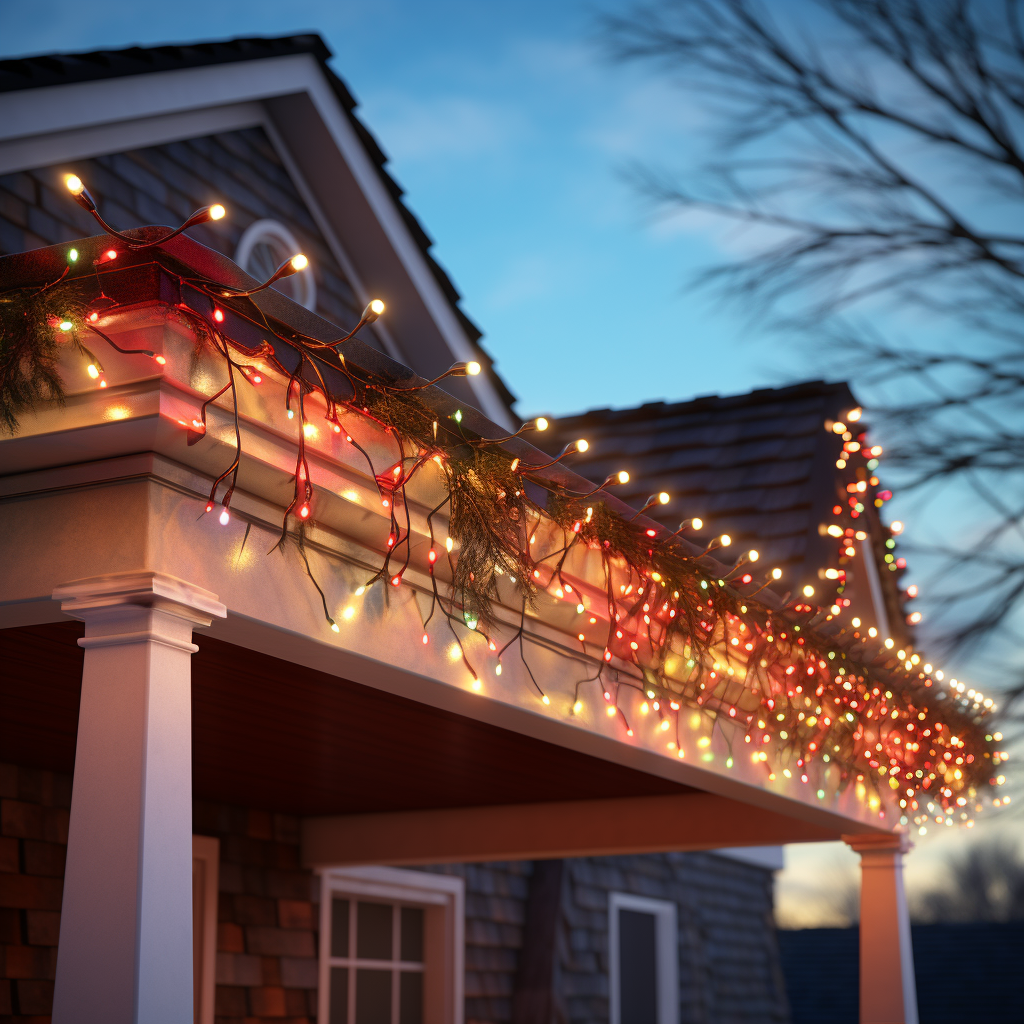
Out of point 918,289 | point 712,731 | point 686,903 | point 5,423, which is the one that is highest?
point 918,289

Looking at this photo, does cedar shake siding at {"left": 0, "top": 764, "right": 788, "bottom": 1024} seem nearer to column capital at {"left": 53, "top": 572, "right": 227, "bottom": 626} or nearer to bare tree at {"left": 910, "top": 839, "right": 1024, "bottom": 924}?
column capital at {"left": 53, "top": 572, "right": 227, "bottom": 626}

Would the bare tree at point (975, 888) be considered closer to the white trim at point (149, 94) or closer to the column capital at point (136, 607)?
the white trim at point (149, 94)

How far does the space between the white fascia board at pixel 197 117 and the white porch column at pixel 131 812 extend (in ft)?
11.9

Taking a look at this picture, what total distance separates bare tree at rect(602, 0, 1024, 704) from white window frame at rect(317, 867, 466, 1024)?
141 inches

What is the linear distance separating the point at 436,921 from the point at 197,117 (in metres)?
5.03

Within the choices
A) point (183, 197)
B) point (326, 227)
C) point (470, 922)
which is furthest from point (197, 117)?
point (470, 922)

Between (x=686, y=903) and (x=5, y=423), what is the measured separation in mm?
10058

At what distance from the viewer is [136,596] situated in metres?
2.31

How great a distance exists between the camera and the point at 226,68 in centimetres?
671

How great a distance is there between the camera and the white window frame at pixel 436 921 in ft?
24.3

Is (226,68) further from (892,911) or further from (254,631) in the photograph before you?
(892,911)

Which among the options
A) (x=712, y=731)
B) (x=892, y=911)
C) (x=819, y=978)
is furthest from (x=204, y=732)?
(x=819, y=978)

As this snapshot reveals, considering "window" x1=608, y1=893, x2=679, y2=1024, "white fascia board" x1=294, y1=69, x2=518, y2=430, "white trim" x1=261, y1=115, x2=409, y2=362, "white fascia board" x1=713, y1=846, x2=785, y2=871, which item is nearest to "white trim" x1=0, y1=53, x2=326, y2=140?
"white fascia board" x1=294, y1=69, x2=518, y2=430

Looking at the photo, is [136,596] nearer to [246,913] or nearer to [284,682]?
[284,682]
